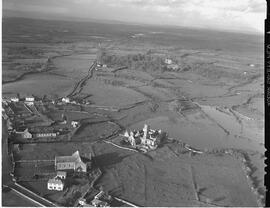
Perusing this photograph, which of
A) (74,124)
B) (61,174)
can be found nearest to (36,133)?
(74,124)

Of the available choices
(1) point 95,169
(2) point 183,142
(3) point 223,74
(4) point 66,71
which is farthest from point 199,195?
(3) point 223,74

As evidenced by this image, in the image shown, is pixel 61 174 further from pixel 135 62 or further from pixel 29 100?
pixel 135 62

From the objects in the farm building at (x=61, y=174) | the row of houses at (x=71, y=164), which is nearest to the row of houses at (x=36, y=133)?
the row of houses at (x=71, y=164)

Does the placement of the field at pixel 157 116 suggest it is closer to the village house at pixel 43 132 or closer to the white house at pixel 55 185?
the white house at pixel 55 185

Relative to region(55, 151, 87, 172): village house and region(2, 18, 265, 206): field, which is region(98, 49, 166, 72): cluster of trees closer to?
region(2, 18, 265, 206): field

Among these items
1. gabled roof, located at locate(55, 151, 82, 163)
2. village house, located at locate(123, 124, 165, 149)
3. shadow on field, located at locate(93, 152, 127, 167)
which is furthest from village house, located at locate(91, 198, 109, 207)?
village house, located at locate(123, 124, 165, 149)

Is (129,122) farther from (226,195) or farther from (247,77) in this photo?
(247,77)

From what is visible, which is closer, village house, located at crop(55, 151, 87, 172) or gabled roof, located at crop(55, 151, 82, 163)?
village house, located at crop(55, 151, 87, 172)
